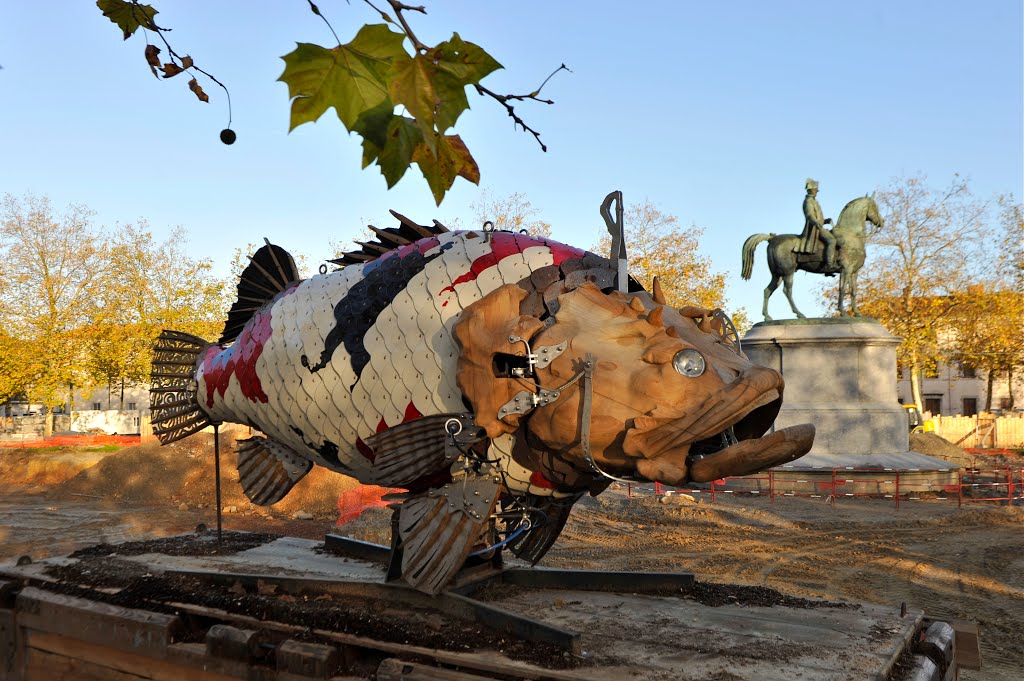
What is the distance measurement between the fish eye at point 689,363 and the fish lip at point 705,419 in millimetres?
148

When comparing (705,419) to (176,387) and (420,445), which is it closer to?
(420,445)

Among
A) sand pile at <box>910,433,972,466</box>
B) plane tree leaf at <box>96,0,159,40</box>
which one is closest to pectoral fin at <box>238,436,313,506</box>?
plane tree leaf at <box>96,0,159,40</box>

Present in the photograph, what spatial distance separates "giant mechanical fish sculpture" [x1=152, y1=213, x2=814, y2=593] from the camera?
3781 millimetres

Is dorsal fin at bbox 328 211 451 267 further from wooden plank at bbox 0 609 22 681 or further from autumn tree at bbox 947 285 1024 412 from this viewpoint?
autumn tree at bbox 947 285 1024 412

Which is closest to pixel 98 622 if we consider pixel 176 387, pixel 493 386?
pixel 176 387

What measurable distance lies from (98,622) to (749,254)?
1679 cm

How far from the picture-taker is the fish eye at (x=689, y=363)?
3793 mm

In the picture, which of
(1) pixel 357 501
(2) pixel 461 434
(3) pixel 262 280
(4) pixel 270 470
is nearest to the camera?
(2) pixel 461 434

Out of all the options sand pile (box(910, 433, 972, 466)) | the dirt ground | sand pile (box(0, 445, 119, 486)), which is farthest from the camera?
sand pile (box(910, 433, 972, 466))

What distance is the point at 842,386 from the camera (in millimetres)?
17578

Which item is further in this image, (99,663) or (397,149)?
(99,663)

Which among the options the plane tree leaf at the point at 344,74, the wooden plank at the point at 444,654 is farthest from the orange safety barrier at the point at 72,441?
the plane tree leaf at the point at 344,74

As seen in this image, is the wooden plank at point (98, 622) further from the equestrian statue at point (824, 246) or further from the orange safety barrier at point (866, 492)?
the equestrian statue at point (824, 246)

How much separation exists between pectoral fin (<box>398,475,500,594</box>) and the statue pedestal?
14.1 m
